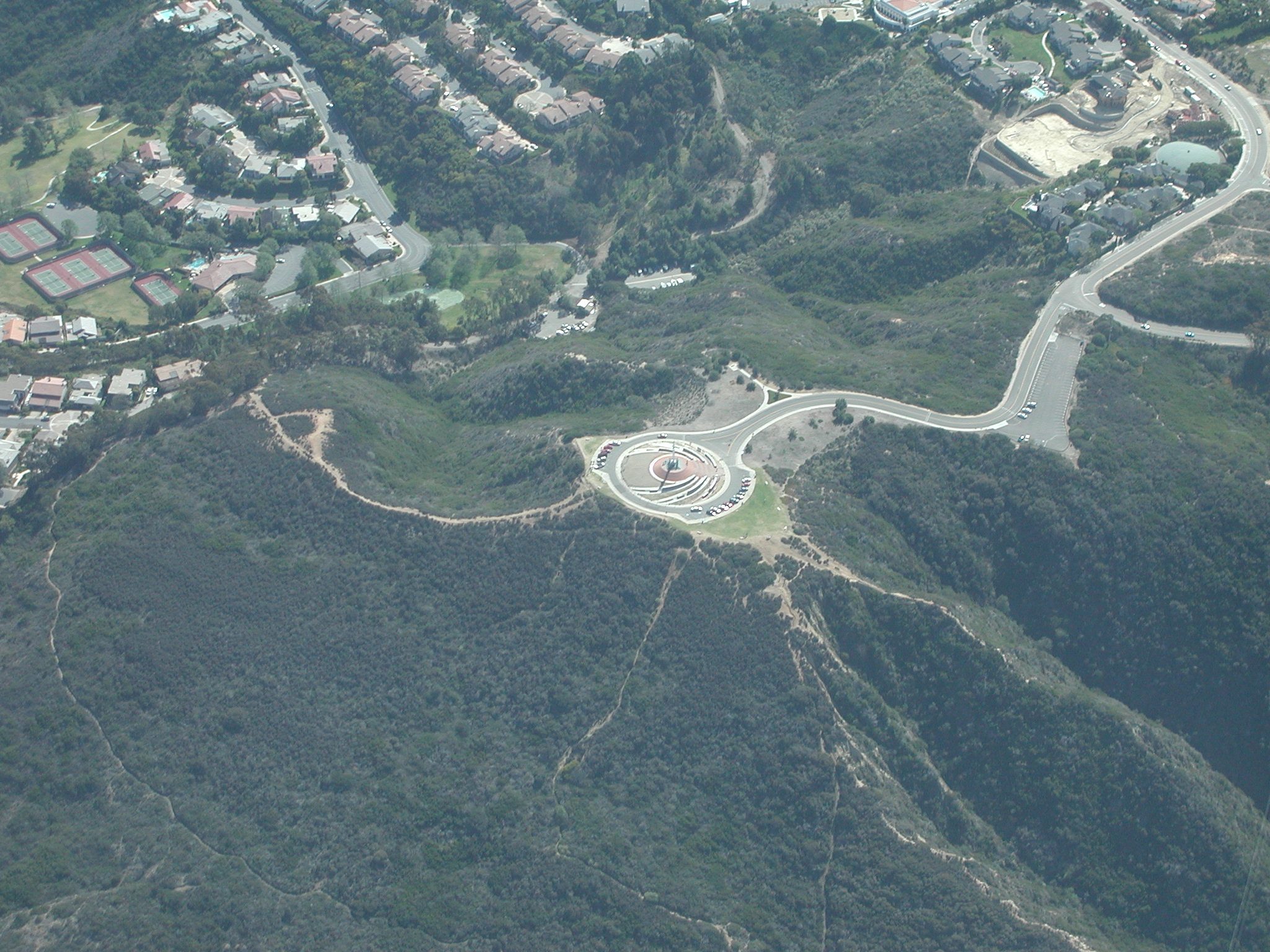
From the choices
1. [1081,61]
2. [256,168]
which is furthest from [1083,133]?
[256,168]

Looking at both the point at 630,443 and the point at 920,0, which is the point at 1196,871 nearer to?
the point at 630,443

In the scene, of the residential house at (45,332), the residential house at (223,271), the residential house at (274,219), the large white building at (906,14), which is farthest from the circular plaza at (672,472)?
the large white building at (906,14)

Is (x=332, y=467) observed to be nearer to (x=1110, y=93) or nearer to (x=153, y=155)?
(x=153, y=155)

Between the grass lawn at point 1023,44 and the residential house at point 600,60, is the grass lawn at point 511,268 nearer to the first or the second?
the residential house at point 600,60

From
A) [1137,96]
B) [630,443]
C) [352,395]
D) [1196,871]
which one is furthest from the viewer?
[1137,96]

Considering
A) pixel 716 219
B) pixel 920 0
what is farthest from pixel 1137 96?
pixel 716 219

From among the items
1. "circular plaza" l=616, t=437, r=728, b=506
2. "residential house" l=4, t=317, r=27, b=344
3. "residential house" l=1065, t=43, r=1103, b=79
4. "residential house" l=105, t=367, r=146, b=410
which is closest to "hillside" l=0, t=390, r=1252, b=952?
"circular plaza" l=616, t=437, r=728, b=506
